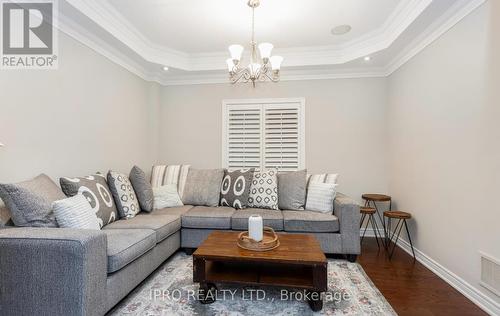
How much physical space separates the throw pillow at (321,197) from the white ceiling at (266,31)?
1786 millimetres

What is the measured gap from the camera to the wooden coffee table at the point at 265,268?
1933 millimetres

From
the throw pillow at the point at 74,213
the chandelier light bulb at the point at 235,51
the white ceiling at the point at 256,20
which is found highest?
the white ceiling at the point at 256,20

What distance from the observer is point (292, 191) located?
3420 millimetres

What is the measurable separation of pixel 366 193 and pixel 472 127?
6.39 ft

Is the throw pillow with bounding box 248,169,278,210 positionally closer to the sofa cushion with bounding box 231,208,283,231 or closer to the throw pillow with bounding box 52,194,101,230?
the sofa cushion with bounding box 231,208,283,231

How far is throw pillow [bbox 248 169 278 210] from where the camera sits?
3.40 metres

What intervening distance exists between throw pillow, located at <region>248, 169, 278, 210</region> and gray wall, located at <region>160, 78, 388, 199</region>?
90cm

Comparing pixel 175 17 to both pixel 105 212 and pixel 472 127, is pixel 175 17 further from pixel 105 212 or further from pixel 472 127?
pixel 472 127

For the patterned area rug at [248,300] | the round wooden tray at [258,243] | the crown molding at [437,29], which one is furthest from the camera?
the crown molding at [437,29]

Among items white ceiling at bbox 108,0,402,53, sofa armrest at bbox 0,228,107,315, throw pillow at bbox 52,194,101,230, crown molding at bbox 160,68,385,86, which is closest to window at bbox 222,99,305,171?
crown molding at bbox 160,68,385,86

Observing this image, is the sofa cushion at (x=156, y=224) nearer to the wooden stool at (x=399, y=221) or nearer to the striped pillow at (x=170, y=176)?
the striped pillow at (x=170, y=176)

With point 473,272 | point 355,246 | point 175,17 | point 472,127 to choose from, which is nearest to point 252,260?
point 355,246

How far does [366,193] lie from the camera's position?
3.97m

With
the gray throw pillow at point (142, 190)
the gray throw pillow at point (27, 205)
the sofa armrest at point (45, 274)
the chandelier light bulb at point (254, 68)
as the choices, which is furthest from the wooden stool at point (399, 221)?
the gray throw pillow at point (27, 205)
